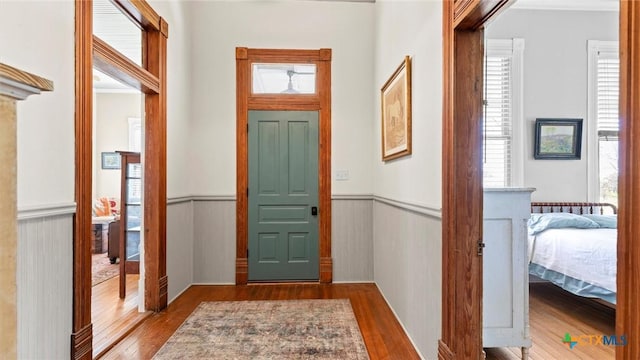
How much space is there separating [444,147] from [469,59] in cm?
46

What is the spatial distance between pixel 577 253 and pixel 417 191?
5.42 ft

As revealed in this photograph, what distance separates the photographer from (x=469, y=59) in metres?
1.76

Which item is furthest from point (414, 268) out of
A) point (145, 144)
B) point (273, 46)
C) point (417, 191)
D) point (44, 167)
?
point (273, 46)

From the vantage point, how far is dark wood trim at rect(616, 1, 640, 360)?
2.60ft

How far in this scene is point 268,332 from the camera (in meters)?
2.61

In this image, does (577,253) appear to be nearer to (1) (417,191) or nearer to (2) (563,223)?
(2) (563,223)

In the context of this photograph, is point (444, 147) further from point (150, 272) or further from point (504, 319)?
point (150, 272)

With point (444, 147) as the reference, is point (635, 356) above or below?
below

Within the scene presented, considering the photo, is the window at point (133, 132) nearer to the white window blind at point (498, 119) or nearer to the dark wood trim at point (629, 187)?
the white window blind at point (498, 119)

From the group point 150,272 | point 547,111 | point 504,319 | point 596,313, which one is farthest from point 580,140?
point 150,272

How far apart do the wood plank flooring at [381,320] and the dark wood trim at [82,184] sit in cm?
41

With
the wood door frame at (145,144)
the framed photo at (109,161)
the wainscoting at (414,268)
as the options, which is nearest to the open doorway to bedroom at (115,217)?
the framed photo at (109,161)

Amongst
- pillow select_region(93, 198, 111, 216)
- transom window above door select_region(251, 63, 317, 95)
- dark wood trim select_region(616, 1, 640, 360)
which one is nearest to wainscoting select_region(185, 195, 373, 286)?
transom window above door select_region(251, 63, 317, 95)

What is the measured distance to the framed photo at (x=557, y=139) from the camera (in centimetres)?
405
